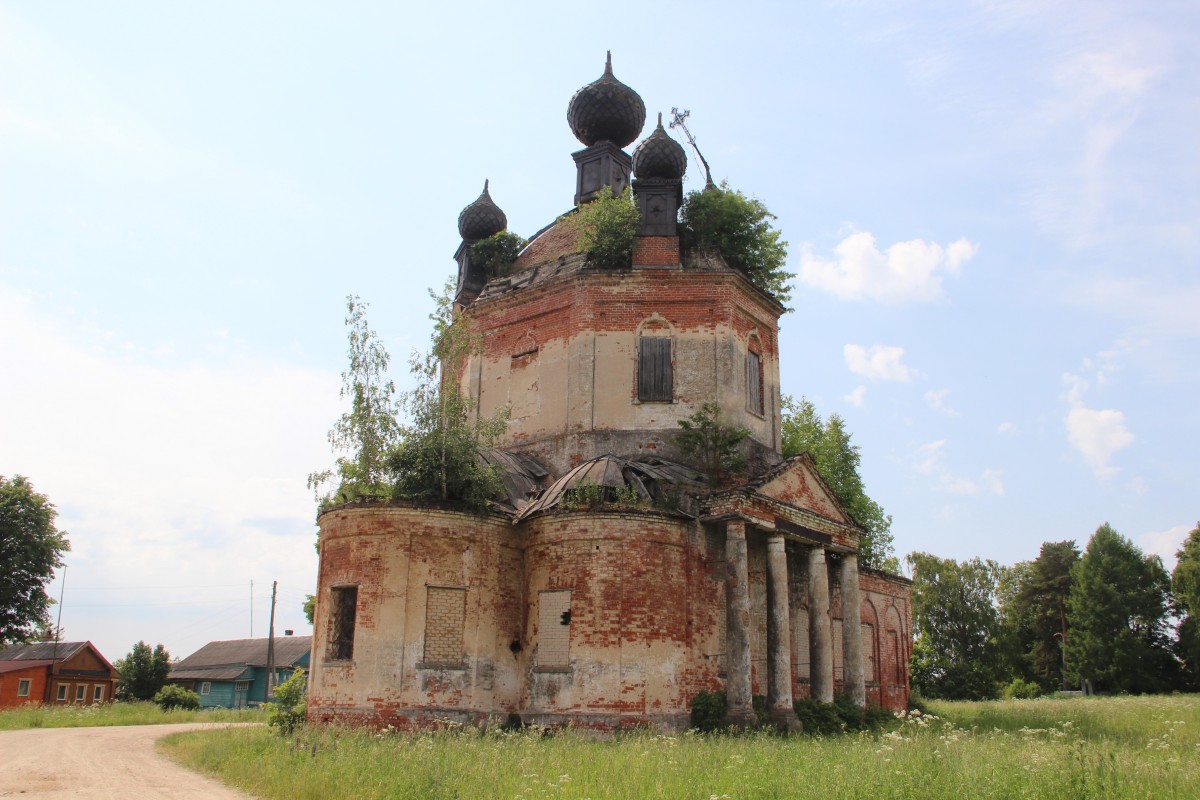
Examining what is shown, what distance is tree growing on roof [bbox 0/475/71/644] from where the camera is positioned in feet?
107

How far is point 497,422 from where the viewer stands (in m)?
19.5

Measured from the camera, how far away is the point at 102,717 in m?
28.2

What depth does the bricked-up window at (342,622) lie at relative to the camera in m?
16.7

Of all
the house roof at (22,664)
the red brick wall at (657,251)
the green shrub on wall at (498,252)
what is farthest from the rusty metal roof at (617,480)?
the house roof at (22,664)

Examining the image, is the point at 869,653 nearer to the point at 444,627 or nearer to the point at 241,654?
the point at 444,627

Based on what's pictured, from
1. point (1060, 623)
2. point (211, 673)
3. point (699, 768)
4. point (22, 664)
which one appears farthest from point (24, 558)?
point (1060, 623)

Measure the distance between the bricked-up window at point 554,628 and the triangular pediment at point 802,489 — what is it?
4.39 meters

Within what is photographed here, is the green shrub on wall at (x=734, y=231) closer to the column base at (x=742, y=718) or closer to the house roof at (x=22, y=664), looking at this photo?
the column base at (x=742, y=718)

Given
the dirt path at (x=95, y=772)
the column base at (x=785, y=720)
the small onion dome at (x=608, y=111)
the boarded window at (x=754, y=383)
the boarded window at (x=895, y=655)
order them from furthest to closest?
1. the boarded window at (x=895, y=655)
2. the small onion dome at (x=608, y=111)
3. the boarded window at (x=754, y=383)
4. the column base at (x=785, y=720)
5. the dirt path at (x=95, y=772)

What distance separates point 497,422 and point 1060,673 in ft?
137

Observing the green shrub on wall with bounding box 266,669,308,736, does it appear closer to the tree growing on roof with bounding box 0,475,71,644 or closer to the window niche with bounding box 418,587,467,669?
the window niche with bounding box 418,587,467,669

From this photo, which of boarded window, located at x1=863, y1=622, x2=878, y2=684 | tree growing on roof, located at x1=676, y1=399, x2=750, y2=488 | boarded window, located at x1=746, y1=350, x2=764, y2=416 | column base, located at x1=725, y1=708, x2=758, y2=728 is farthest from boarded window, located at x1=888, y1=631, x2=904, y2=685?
column base, located at x1=725, y1=708, x2=758, y2=728

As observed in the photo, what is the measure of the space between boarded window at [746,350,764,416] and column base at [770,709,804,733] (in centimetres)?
698

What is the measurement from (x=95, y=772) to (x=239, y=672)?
37815 mm
